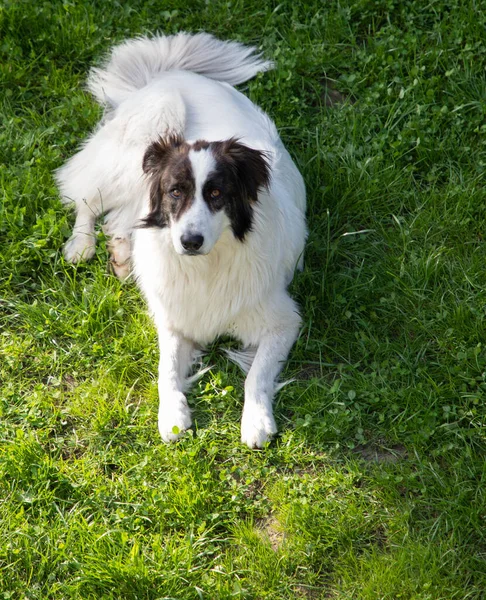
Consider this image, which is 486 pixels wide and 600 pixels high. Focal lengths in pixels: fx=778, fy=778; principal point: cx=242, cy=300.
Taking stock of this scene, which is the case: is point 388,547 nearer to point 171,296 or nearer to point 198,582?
point 198,582

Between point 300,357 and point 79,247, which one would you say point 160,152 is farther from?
point 300,357

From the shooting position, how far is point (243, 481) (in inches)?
134

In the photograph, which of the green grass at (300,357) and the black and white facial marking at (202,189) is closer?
the green grass at (300,357)

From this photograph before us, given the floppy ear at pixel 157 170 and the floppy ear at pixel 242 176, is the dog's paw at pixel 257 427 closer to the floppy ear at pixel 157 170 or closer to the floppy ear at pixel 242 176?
the floppy ear at pixel 242 176

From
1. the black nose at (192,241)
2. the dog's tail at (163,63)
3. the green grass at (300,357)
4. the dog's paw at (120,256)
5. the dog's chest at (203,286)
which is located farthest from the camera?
the dog's tail at (163,63)

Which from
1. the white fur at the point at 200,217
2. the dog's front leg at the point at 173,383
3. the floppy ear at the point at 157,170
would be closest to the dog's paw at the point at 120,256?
the dog's front leg at the point at 173,383

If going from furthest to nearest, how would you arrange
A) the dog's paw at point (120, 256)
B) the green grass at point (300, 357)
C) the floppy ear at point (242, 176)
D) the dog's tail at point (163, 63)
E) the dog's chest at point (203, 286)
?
the dog's tail at point (163, 63) < the dog's paw at point (120, 256) < the dog's chest at point (203, 286) < the floppy ear at point (242, 176) < the green grass at point (300, 357)

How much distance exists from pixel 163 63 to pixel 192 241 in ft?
6.66

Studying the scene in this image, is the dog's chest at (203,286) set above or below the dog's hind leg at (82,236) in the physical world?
above

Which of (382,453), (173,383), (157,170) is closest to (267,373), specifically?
(173,383)

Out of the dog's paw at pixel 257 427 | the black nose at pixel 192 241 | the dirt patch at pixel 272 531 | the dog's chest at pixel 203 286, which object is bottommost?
the dirt patch at pixel 272 531

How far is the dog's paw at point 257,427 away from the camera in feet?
11.5

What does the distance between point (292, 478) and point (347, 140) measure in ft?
7.37

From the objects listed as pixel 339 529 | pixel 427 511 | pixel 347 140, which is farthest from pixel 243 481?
pixel 347 140
